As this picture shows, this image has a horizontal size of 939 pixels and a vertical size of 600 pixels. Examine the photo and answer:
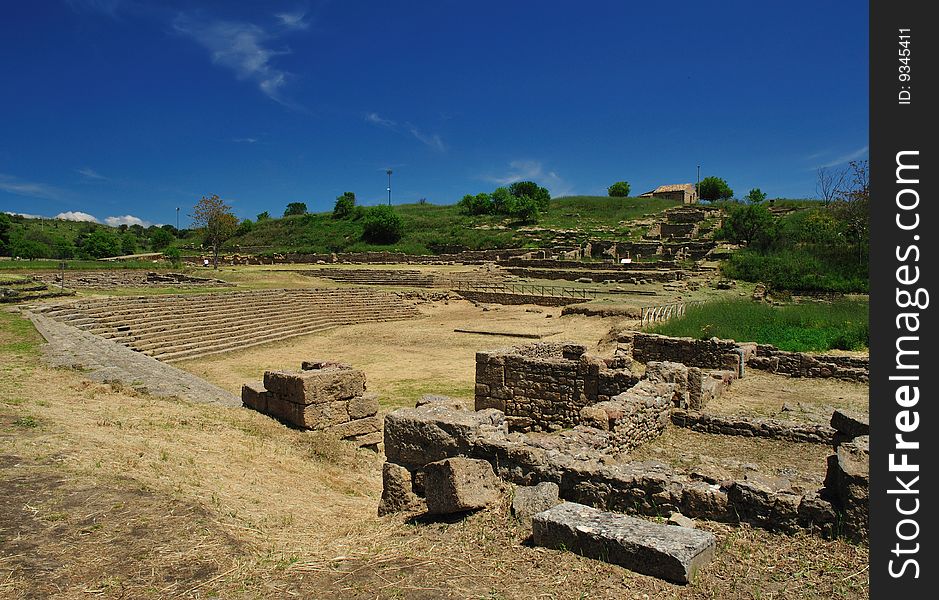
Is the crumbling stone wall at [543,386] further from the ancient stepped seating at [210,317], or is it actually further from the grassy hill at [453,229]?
the grassy hill at [453,229]

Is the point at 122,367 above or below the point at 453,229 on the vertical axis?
below

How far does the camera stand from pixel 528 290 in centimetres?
3834

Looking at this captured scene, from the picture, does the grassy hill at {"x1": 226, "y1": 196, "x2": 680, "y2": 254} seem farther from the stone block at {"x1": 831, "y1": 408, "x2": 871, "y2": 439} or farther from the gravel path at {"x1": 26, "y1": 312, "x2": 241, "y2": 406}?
the stone block at {"x1": 831, "y1": 408, "x2": 871, "y2": 439}

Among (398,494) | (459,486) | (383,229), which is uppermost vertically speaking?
(383,229)

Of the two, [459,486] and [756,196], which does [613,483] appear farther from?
[756,196]

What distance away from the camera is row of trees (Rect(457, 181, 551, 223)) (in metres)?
73.3

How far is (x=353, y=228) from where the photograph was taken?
78375mm

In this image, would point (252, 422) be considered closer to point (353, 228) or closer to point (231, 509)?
point (231, 509)

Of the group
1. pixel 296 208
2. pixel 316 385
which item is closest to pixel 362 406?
pixel 316 385

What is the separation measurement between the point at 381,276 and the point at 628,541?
1626 inches

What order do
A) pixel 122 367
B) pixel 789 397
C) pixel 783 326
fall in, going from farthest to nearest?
pixel 783 326 < pixel 122 367 < pixel 789 397

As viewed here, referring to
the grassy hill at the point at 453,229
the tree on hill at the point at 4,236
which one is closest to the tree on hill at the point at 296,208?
the grassy hill at the point at 453,229

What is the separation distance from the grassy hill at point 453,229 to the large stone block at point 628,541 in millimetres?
55308

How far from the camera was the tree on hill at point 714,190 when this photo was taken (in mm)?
91562
